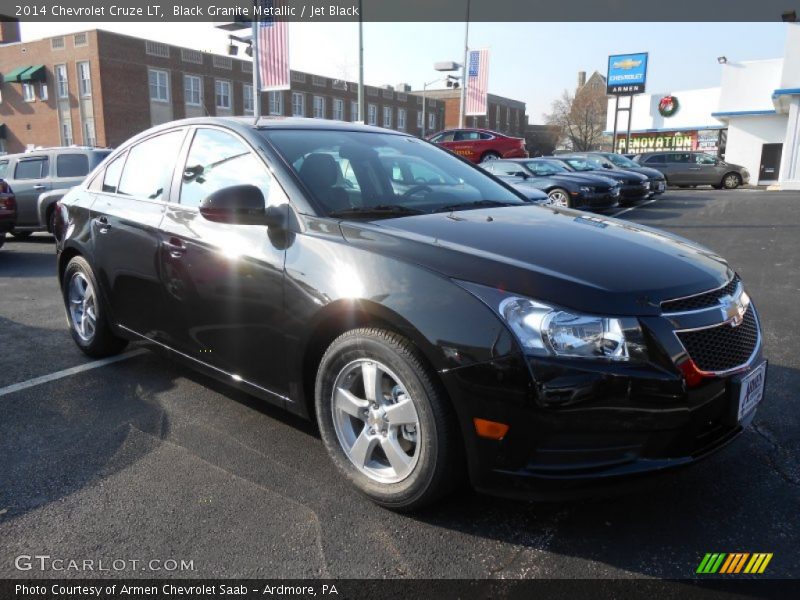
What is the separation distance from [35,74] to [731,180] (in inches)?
1800

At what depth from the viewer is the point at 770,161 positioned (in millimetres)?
30984

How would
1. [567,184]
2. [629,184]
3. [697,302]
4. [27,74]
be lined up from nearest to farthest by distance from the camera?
[697,302] < [567,184] < [629,184] < [27,74]

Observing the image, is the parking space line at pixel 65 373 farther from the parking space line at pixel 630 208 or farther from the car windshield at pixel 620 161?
the car windshield at pixel 620 161

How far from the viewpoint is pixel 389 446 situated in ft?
8.42

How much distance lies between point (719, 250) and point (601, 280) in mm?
8093

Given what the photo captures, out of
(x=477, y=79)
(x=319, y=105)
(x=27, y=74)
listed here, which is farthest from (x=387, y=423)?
(x=319, y=105)

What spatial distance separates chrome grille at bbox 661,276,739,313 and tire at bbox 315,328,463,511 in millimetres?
893

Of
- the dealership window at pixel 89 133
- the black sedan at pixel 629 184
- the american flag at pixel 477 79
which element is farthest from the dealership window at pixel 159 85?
the black sedan at pixel 629 184

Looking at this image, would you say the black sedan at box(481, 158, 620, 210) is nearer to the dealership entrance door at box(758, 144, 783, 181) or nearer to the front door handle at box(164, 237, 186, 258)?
the front door handle at box(164, 237, 186, 258)

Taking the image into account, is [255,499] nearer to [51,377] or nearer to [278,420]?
[278,420]

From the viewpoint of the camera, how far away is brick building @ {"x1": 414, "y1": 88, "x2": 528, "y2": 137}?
84.8 m

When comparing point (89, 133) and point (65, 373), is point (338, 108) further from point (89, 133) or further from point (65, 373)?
point (65, 373)

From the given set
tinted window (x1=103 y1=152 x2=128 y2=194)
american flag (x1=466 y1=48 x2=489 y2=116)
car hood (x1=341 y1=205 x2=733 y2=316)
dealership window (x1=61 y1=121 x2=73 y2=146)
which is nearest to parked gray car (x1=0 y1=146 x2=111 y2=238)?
tinted window (x1=103 y1=152 x2=128 y2=194)

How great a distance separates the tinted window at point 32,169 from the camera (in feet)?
39.2
